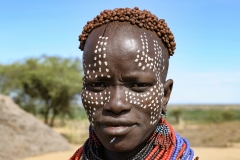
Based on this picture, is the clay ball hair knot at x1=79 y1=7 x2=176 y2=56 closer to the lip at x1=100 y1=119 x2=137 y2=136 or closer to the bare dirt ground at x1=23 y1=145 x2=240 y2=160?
the lip at x1=100 y1=119 x2=137 y2=136

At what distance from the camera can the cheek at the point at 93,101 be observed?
2.23 metres

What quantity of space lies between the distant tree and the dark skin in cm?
2201

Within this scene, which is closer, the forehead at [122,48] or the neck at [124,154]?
the forehead at [122,48]

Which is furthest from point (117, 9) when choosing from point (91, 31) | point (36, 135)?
point (36, 135)

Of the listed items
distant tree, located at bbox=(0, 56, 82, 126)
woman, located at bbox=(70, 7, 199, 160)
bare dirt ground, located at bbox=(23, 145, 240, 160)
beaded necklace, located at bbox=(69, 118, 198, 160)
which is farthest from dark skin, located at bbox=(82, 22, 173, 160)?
distant tree, located at bbox=(0, 56, 82, 126)

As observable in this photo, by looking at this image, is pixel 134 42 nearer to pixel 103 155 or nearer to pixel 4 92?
pixel 103 155

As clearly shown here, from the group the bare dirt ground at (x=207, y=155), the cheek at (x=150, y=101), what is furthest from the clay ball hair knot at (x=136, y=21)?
Result: the bare dirt ground at (x=207, y=155)

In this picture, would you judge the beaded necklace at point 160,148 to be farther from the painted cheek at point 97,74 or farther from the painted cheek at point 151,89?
the painted cheek at point 97,74

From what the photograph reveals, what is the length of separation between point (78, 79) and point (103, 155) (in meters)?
22.6

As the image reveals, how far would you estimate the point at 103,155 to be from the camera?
2.62 meters

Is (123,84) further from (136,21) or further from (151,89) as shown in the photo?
(136,21)

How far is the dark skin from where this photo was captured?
2.18m

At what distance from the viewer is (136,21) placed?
231 cm

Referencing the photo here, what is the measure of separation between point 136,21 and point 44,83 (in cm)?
2298
